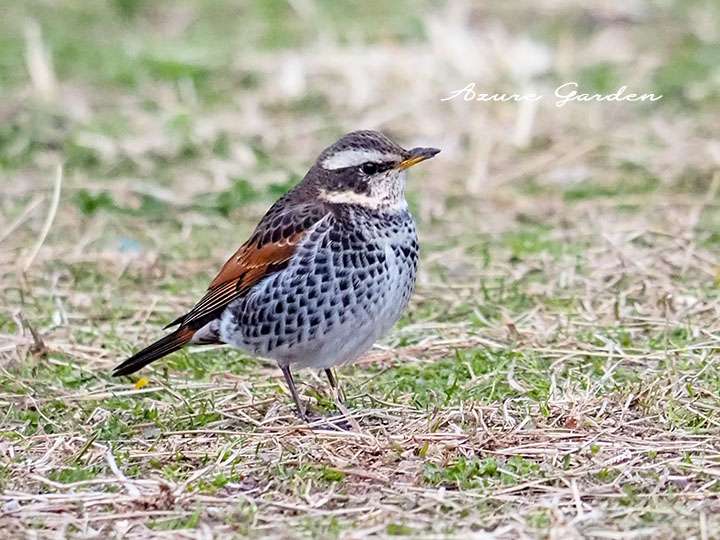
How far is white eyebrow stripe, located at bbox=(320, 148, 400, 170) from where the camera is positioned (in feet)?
20.8

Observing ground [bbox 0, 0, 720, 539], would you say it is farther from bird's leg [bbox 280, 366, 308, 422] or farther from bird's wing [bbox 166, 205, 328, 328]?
bird's wing [bbox 166, 205, 328, 328]

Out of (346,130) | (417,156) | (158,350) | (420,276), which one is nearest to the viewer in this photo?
(417,156)

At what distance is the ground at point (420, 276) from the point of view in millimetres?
5207

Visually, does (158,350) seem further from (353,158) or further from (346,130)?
(346,130)

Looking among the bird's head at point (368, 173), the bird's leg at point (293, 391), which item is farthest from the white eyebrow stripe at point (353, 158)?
the bird's leg at point (293, 391)

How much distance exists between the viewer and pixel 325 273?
19.9 feet

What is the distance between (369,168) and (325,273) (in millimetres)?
562

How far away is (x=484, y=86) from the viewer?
37.7ft

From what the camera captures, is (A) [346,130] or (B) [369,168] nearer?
(B) [369,168]

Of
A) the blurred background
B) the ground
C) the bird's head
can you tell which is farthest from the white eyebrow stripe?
the blurred background

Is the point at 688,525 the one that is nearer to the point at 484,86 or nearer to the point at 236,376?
the point at 236,376

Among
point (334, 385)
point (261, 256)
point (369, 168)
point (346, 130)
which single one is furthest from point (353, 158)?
point (346, 130)

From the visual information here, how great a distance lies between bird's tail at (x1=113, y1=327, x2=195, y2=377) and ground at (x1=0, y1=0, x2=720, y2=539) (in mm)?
157

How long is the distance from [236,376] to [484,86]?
524 centimetres
